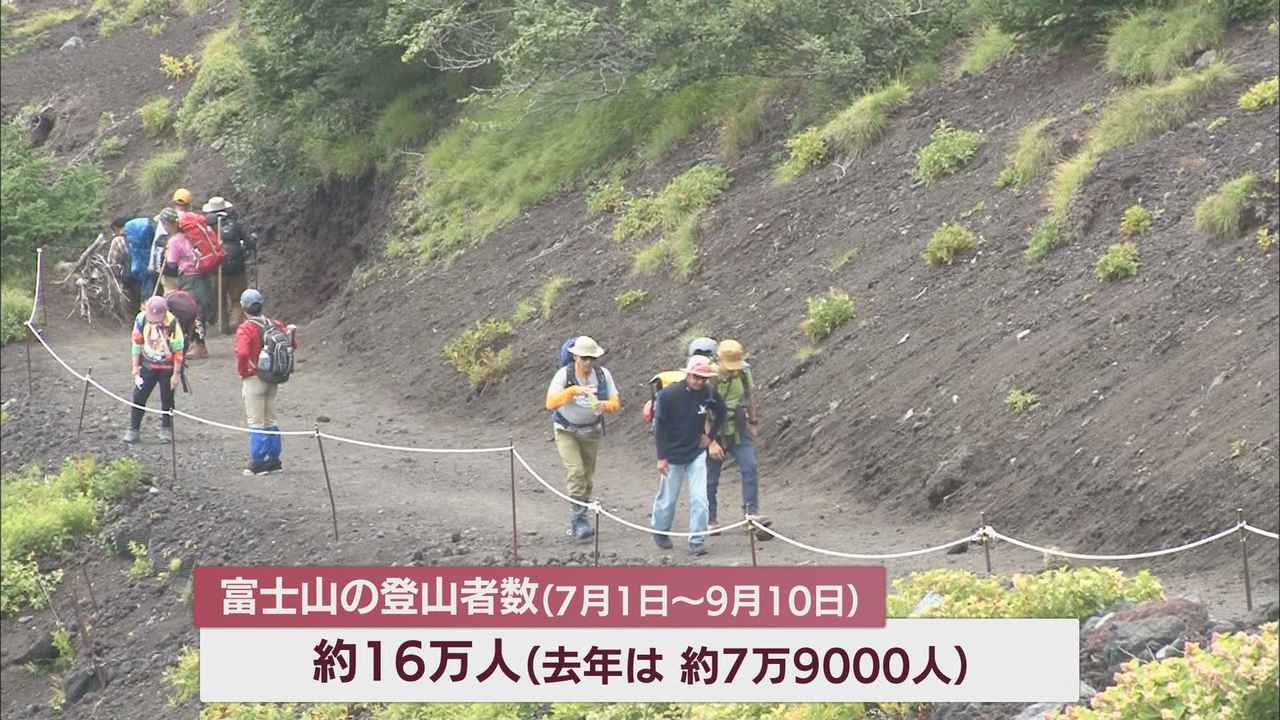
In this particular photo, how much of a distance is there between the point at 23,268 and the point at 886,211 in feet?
40.4

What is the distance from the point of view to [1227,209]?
15156mm

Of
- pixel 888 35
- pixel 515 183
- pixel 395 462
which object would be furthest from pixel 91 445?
pixel 888 35

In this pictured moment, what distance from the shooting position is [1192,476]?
1292cm

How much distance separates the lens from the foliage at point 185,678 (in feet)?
51.2

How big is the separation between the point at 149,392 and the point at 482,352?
10.6 feet

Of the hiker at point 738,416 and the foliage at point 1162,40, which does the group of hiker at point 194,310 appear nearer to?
the hiker at point 738,416

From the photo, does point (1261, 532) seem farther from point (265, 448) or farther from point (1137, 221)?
point (265, 448)

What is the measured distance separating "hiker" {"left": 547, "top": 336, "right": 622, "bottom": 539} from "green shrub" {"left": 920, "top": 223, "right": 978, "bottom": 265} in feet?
12.0

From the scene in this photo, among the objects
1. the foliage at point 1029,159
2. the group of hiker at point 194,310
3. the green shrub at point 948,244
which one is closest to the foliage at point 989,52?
the foliage at point 1029,159

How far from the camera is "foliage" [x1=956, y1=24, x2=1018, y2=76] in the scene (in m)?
20.6

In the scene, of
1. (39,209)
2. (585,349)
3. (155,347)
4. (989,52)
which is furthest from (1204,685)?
(39,209)

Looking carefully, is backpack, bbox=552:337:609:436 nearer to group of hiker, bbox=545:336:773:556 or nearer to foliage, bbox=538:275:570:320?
group of hiker, bbox=545:336:773:556

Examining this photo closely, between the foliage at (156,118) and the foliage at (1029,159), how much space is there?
16511mm

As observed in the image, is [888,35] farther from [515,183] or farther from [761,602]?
[761,602]
